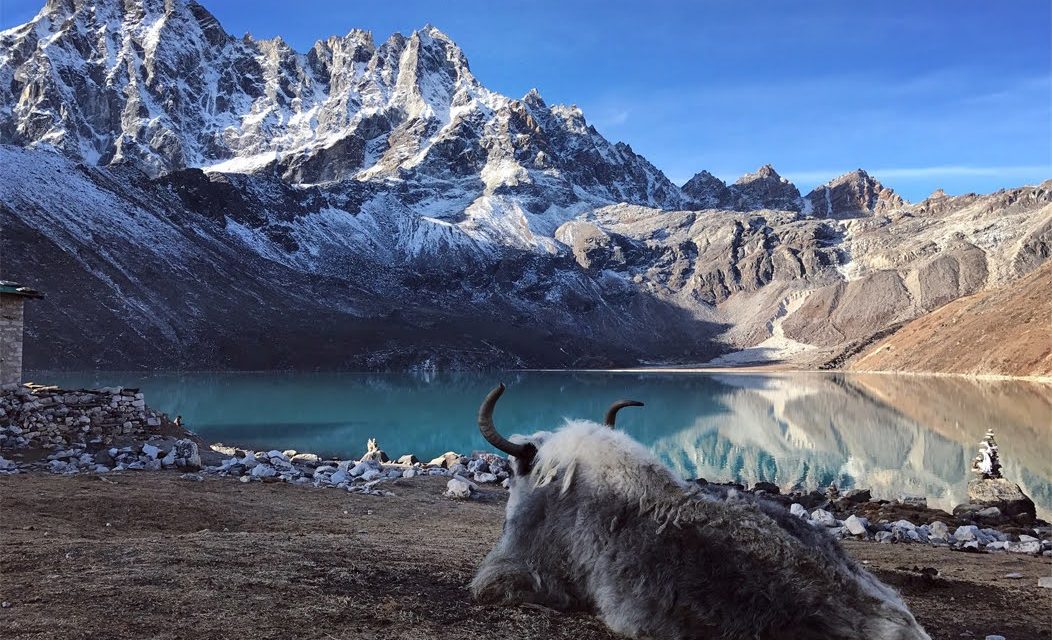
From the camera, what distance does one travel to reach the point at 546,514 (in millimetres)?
5098

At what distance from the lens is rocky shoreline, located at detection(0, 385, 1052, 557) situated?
14.2m

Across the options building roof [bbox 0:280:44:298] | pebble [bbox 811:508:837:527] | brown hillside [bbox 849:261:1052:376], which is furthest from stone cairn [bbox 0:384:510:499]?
brown hillside [bbox 849:261:1052:376]

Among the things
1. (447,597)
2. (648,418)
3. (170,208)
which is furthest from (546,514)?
(170,208)

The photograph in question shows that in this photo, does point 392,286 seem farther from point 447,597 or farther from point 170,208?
point 447,597

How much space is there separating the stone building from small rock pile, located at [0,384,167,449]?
59 cm

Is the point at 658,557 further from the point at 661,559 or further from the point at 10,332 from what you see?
the point at 10,332

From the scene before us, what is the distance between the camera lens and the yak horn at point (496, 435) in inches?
201

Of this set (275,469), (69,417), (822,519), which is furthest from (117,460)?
(822,519)

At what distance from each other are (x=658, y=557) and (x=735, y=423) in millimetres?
43335

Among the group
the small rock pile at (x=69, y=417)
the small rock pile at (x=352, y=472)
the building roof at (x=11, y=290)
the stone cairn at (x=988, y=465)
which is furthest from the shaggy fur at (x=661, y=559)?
the building roof at (x=11, y=290)

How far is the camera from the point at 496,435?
16.8 feet

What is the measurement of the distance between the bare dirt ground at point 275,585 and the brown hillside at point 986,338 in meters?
73.8

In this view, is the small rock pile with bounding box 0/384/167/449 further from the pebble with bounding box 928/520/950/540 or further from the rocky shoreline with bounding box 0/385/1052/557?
the pebble with bounding box 928/520/950/540

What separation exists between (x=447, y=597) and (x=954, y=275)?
15758 cm
